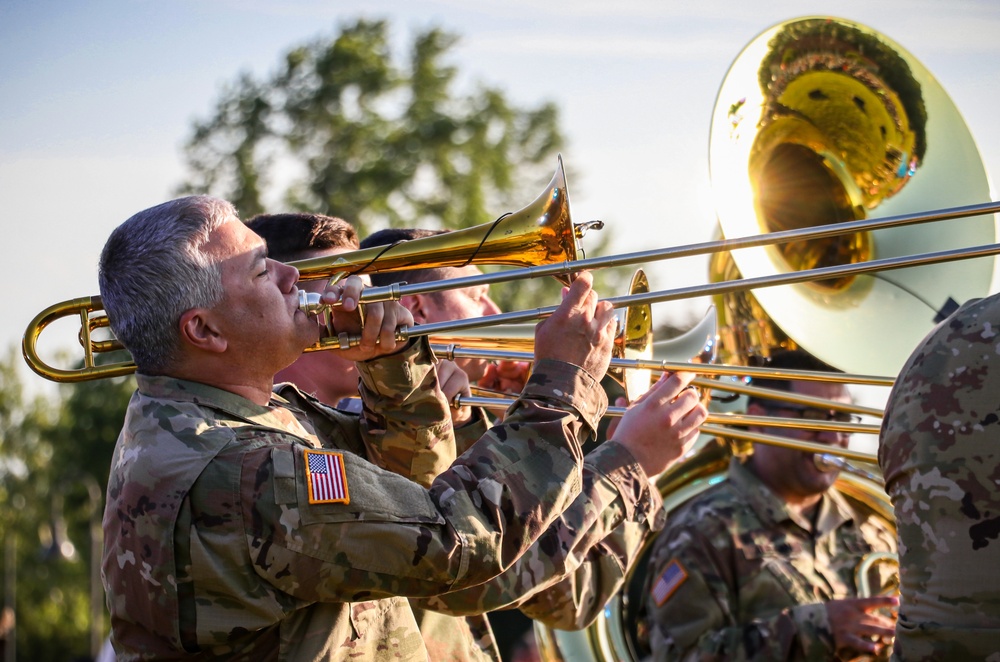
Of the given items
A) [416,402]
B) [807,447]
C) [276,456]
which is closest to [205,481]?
[276,456]

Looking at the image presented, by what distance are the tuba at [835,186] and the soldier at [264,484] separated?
1588mm

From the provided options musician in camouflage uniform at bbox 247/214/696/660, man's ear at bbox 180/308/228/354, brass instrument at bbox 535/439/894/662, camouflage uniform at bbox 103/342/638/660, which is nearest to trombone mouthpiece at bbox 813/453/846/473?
brass instrument at bbox 535/439/894/662

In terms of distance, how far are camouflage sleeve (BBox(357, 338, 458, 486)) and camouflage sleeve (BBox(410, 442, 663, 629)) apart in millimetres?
395

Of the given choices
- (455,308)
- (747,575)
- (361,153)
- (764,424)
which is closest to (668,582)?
(747,575)

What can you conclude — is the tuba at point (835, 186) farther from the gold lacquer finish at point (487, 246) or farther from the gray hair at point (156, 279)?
the gray hair at point (156, 279)

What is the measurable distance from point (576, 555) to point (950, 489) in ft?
2.96

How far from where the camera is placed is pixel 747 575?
14.1ft

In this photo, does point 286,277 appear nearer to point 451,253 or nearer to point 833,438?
point 451,253

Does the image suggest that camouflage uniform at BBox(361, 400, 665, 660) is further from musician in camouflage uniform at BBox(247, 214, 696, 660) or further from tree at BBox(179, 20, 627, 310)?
tree at BBox(179, 20, 627, 310)

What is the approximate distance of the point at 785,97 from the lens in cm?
410

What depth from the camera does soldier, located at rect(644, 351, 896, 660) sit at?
396cm

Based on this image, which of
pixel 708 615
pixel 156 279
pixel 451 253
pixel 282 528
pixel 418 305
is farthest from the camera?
pixel 708 615

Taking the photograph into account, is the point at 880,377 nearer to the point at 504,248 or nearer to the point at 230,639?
the point at 504,248

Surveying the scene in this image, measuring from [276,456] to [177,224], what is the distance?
59cm
